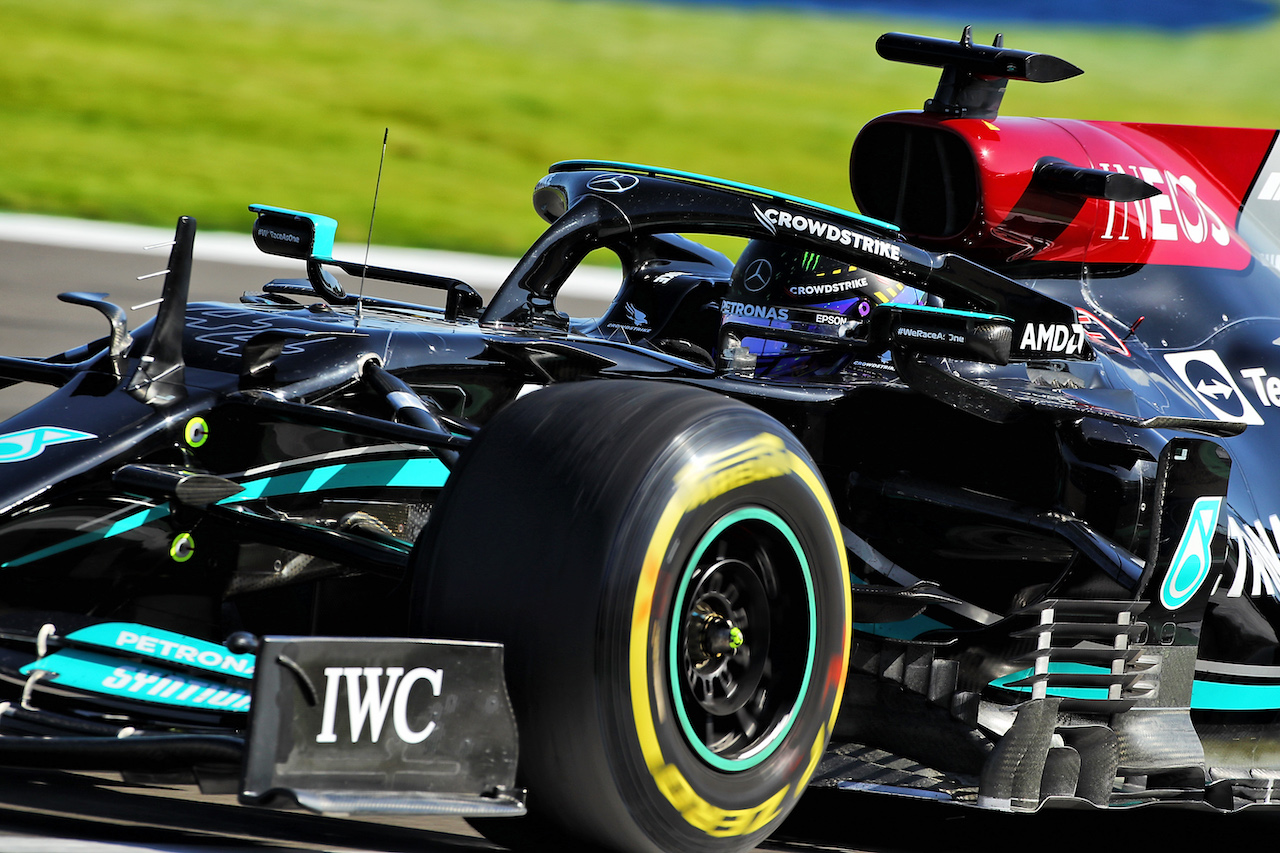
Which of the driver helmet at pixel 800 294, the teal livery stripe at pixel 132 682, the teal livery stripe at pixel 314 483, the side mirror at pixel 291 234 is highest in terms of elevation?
the driver helmet at pixel 800 294

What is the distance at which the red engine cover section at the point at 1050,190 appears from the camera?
16.1ft

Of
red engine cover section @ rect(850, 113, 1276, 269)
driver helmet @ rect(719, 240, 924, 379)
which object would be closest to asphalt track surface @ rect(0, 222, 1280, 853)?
driver helmet @ rect(719, 240, 924, 379)

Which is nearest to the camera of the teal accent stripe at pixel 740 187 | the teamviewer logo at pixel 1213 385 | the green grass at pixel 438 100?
the teal accent stripe at pixel 740 187

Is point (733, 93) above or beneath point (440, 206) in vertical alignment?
above

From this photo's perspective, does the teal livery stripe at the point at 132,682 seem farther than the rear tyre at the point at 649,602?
Yes

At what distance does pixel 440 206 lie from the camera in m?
17.7

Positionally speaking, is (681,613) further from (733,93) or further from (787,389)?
(733,93)

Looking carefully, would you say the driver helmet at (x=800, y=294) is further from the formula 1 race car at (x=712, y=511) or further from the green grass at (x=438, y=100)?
the green grass at (x=438, y=100)

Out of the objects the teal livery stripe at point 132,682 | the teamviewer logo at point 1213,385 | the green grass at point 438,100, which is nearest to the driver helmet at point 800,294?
the teamviewer logo at point 1213,385

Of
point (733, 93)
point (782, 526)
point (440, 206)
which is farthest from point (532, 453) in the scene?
point (733, 93)

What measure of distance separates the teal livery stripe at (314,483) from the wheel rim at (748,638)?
2.50 feet

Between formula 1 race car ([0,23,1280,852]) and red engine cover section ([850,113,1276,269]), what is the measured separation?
0.01 metres

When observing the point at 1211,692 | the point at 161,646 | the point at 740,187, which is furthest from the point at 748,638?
the point at 1211,692

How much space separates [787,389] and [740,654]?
3.92 ft
